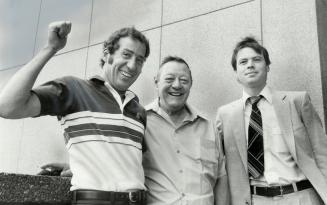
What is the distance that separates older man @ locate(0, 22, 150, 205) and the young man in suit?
3.63 feet

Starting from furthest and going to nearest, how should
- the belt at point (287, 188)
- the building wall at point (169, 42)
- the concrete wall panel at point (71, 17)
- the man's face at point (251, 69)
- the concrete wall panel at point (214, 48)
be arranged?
the concrete wall panel at point (71, 17), the concrete wall panel at point (214, 48), the building wall at point (169, 42), the man's face at point (251, 69), the belt at point (287, 188)

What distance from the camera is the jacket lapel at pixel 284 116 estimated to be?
2.83 metres

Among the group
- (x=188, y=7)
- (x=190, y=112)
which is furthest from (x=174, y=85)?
(x=188, y=7)

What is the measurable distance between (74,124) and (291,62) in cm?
270

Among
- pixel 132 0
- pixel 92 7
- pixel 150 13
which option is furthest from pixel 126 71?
pixel 92 7

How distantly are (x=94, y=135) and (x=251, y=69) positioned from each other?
1.69 meters

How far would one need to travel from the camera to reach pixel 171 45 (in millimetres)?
4855

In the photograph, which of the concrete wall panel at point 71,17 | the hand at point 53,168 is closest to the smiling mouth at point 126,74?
the hand at point 53,168

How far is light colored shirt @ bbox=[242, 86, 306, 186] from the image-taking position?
2785 mm

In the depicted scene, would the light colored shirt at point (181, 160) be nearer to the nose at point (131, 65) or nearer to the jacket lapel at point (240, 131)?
the jacket lapel at point (240, 131)

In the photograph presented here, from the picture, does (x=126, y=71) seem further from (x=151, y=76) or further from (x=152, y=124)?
(x=151, y=76)

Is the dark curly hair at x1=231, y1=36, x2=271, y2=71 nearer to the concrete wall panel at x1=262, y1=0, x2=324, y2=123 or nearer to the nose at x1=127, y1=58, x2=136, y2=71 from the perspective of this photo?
the concrete wall panel at x1=262, y1=0, x2=324, y2=123

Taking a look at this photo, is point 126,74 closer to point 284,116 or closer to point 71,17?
point 284,116

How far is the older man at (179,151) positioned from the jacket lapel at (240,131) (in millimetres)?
219
